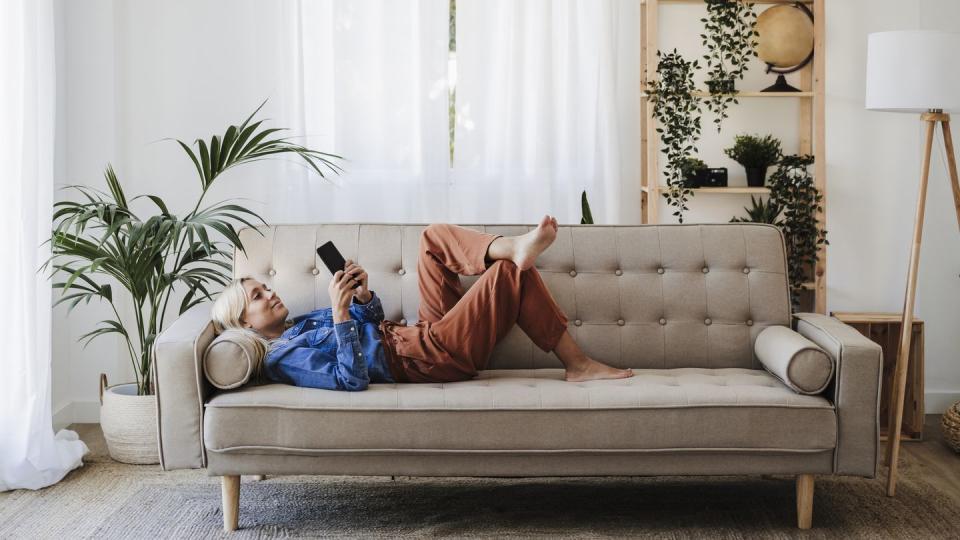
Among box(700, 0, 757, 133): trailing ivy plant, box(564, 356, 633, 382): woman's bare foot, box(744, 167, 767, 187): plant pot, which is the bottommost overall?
box(564, 356, 633, 382): woman's bare foot

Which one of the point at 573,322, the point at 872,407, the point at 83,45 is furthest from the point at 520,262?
the point at 83,45

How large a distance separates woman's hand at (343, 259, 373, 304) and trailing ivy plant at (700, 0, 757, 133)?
1751 millimetres

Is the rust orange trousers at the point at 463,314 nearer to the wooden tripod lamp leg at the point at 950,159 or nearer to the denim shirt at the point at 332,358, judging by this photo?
the denim shirt at the point at 332,358

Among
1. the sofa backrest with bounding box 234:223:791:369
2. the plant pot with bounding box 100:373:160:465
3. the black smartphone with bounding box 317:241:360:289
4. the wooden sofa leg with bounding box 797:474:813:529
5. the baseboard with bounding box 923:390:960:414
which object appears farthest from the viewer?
the baseboard with bounding box 923:390:960:414

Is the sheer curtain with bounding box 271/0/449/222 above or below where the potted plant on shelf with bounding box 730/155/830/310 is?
above

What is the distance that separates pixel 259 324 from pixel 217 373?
0.27 meters

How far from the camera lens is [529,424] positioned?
2.49 metres

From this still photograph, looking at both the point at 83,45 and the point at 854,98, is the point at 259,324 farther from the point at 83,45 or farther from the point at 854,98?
the point at 854,98

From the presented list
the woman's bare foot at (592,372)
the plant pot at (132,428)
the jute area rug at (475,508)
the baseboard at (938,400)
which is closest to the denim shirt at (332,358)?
the jute area rug at (475,508)

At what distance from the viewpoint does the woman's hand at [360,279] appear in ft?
8.95

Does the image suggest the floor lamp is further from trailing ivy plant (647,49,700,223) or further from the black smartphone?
the black smartphone

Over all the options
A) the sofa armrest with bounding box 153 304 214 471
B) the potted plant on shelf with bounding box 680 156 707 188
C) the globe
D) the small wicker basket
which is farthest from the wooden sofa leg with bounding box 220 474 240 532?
the globe

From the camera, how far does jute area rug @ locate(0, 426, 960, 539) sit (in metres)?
2.66

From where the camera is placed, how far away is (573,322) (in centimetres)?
304
